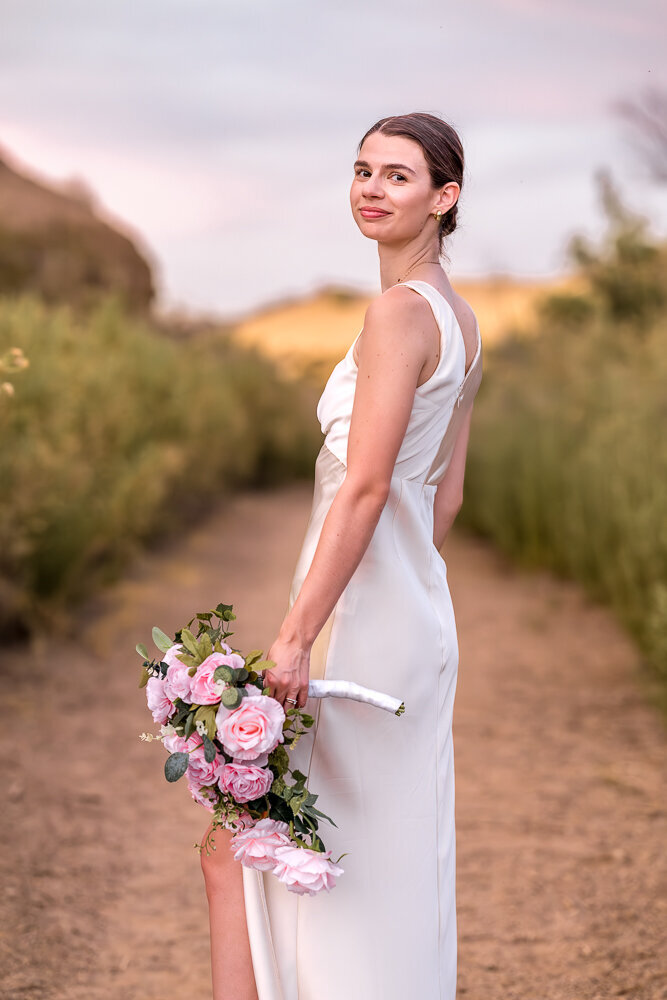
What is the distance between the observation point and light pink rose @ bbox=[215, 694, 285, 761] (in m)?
1.88

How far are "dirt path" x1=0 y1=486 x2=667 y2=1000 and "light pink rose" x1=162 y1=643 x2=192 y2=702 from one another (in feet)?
5.23

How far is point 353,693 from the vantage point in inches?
80.0

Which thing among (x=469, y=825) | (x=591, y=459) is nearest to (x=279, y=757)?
(x=469, y=825)

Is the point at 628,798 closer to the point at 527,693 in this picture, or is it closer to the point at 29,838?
the point at 527,693

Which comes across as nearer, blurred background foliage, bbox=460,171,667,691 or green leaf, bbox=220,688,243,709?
green leaf, bbox=220,688,243,709

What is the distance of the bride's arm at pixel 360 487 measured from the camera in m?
1.99

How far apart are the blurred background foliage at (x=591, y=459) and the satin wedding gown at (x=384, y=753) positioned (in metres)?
2.59

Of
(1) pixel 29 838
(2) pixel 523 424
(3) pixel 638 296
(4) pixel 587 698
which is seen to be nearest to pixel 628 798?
(4) pixel 587 698

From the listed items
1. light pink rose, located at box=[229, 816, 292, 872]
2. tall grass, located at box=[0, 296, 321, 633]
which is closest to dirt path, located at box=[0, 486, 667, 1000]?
tall grass, located at box=[0, 296, 321, 633]

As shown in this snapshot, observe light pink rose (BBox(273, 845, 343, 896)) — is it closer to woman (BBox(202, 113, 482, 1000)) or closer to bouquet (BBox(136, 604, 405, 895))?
bouquet (BBox(136, 604, 405, 895))

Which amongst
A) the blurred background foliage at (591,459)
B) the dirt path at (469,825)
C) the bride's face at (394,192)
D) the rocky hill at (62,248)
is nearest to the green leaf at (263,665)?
the bride's face at (394,192)

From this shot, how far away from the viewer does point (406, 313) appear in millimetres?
2025

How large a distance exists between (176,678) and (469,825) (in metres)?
2.89

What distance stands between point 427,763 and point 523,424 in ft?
27.5
